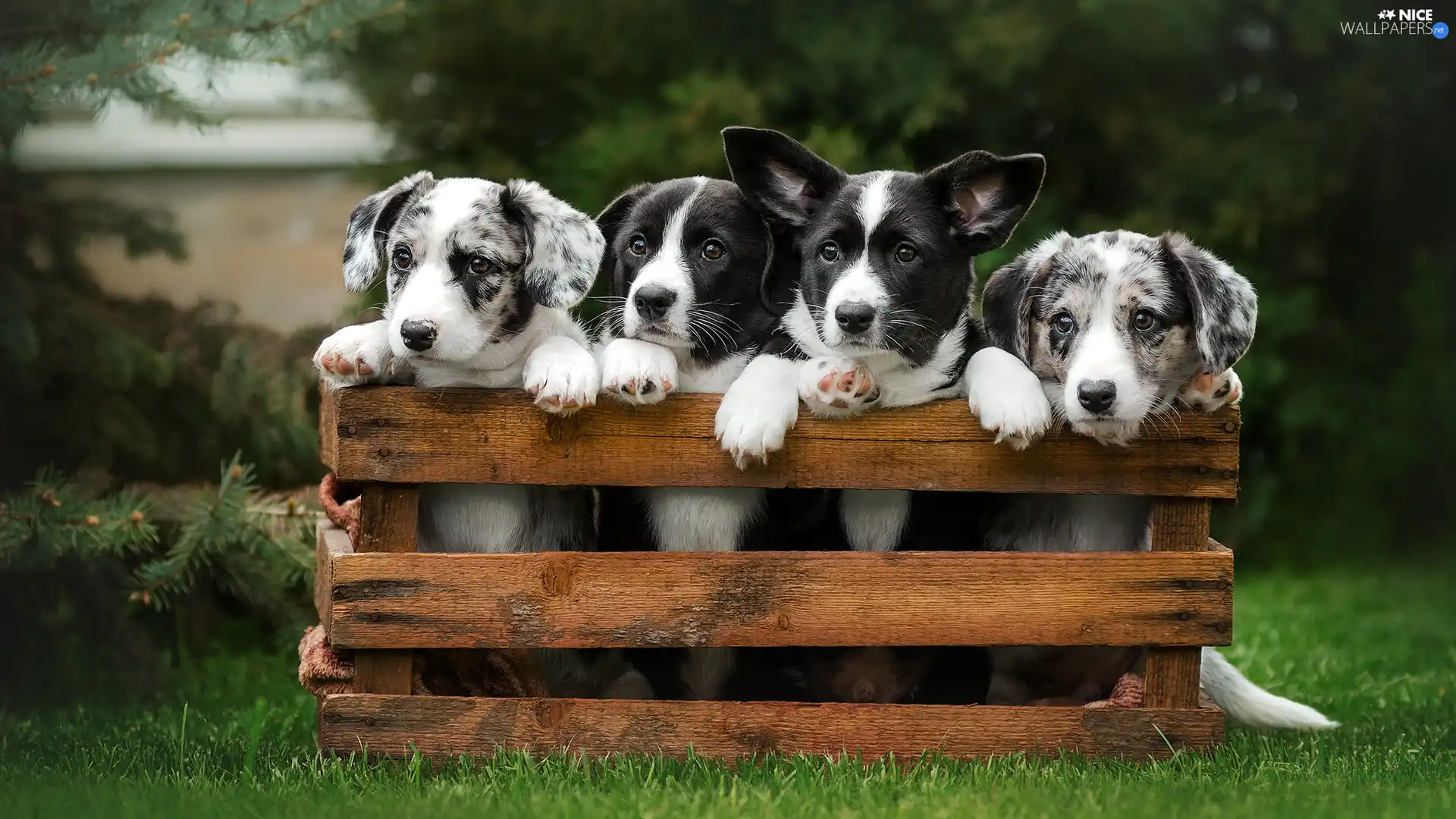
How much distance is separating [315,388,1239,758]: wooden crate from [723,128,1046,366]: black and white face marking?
0.87ft

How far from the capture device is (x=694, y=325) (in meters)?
4.01

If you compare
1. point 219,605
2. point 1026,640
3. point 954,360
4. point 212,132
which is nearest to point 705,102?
point 212,132

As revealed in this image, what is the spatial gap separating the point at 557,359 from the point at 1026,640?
59.5 inches

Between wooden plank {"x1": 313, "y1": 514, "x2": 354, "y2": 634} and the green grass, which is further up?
wooden plank {"x1": 313, "y1": 514, "x2": 354, "y2": 634}

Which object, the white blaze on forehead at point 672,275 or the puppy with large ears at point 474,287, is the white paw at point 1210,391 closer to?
the white blaze on forehead at point 672,275

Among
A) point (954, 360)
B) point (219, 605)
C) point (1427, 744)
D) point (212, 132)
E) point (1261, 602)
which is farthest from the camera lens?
point (1261, 602)

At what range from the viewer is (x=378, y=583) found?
12.4 ft

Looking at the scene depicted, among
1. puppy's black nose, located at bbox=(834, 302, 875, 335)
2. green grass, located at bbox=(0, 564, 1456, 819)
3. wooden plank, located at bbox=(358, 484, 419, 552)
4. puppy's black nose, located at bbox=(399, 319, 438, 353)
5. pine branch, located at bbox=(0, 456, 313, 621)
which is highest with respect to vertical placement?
puppy's black nose, located at bbox=(834, 302, 875, 335)

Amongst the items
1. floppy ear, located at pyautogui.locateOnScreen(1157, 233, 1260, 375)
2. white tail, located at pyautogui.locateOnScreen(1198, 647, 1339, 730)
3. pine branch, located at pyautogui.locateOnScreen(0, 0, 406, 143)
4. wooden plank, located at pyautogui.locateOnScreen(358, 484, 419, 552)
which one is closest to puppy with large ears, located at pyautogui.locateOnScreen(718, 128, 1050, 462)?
floppy ear, located at pyautogui.locateOnScreen(1157, 233, 1260, 375)

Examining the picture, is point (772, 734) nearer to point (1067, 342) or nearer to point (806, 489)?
point (806, 489)

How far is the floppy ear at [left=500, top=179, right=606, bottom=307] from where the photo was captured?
3.88 metres

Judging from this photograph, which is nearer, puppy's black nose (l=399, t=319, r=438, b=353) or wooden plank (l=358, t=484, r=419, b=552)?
puppy's black nose (l=399, t=319, r=438, b=353)

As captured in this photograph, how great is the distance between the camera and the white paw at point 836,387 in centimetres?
376

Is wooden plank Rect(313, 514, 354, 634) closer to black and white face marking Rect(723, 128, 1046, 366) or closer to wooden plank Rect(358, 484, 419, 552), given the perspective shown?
wooden plank Rect(358, 484, 419, 552)
